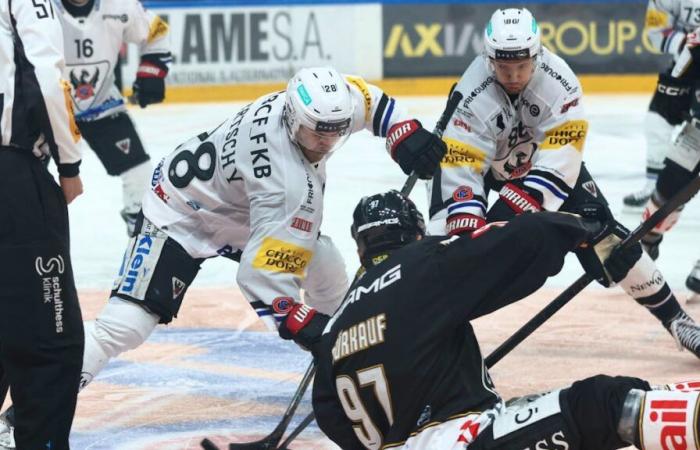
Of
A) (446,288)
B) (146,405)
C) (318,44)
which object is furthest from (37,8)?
(318,44)

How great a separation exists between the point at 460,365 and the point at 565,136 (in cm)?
176

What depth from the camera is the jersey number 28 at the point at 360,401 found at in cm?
297

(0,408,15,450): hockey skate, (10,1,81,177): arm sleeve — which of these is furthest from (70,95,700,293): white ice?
(10,1,81,177): arm sleeve

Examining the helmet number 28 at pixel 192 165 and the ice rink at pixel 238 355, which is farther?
the ice rink at pixel 238 355

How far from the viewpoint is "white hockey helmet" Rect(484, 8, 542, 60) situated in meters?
4.46

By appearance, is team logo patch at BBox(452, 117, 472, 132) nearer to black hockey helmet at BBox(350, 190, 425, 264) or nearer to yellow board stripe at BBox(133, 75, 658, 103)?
black hockey helmet at BBox(350, 190, 425, 264)

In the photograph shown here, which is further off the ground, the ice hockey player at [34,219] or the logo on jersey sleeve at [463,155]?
the ice hockey player at [34,219]

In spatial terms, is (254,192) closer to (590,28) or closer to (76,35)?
(76,35)

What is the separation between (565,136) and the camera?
458cm

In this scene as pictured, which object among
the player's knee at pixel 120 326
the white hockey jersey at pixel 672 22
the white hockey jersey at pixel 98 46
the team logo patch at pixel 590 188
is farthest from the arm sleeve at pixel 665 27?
the player's knee at pixel 120 326

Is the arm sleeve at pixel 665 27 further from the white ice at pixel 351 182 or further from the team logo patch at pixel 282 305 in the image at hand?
the team logo patch at pixel 282 305

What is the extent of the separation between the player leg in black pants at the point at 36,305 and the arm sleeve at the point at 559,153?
1.76 meters

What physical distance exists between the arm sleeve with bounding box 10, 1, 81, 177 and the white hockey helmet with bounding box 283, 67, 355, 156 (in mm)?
711

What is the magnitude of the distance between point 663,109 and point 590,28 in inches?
221
